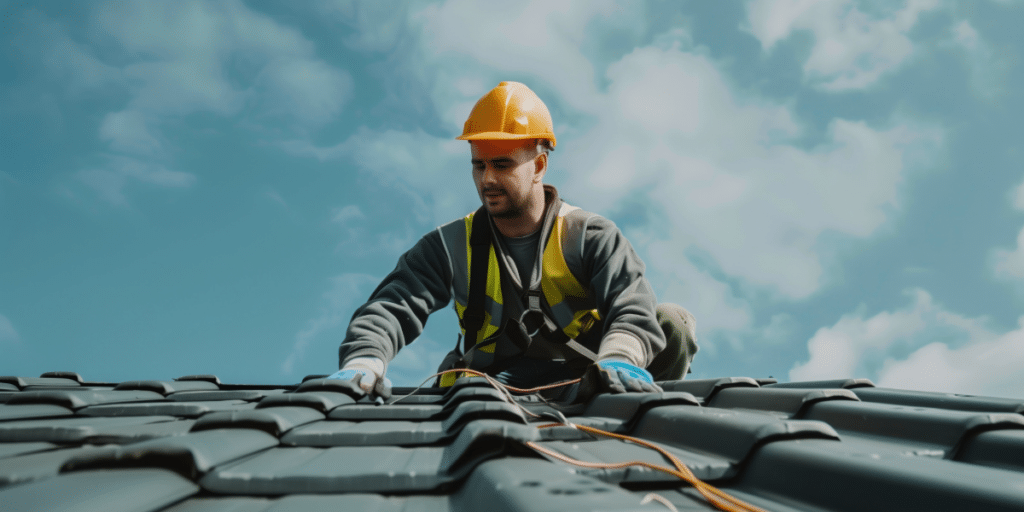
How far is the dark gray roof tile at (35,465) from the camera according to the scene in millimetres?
967

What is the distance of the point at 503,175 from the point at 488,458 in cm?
293

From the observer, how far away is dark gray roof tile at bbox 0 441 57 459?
4.27 ft

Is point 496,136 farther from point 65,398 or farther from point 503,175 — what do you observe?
point 65,398

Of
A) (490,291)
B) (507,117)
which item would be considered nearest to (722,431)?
(490,291)

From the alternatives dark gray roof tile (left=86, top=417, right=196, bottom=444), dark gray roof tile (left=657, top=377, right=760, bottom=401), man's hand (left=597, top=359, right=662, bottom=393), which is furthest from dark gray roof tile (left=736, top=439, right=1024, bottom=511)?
dark gray roof tile (left=657, top=377, right=760, bottom=401)

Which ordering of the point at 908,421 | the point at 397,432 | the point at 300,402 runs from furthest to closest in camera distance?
the point at 300,402
the point at 908,421
the point at 397,432

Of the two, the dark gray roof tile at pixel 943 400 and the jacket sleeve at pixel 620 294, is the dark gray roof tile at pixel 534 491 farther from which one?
the jacket sleeve at pixel 620 294

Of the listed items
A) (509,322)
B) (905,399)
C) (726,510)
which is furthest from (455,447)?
Answer: (509,322)

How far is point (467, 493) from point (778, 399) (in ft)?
5.33

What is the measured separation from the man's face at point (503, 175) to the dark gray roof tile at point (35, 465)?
2839 millimetres

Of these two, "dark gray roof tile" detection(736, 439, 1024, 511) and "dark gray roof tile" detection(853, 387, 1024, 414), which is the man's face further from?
"dark gray roof tile" detection(736, 439, 1024, 511)

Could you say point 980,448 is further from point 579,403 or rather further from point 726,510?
point 579,403

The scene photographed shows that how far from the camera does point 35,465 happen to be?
3.59ft

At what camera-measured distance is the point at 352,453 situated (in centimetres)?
132
